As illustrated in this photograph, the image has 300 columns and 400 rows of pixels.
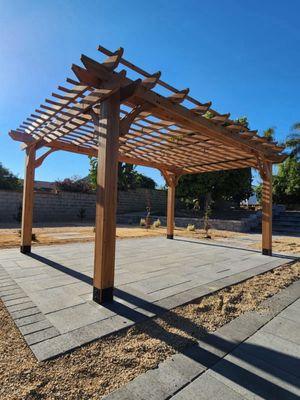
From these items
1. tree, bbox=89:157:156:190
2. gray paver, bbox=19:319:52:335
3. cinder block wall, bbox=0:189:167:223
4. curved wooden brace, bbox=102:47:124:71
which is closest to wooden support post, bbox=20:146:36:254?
curved wooden brace, bbox=102:47:124:71

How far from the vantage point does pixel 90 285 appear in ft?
10.7

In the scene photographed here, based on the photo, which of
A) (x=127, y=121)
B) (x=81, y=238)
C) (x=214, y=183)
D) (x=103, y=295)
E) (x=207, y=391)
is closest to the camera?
(x=207, y=391)

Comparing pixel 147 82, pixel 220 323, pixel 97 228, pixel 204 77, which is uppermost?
pixel 204 77

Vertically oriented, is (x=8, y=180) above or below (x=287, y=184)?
below

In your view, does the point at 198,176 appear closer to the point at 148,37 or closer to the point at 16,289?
the point at 148,37

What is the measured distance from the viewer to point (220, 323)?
2342 mm

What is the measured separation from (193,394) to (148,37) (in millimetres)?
5940

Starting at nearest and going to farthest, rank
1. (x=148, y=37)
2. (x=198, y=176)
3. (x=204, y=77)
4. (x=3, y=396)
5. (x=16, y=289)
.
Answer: (x=3, y=396)
(x=16, y=289)
(x=148, y=37)
(x=204, y=77)
(x=198, y=176)

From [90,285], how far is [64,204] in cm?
1139

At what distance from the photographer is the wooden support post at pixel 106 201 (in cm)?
273

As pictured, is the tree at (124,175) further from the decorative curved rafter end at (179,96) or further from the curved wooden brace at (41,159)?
the decorative curved rafter end at (179,96)

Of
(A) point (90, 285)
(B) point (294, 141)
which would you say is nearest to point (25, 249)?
(A) point (90, 285)

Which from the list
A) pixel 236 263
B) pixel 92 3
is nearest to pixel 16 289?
pixel 236 263

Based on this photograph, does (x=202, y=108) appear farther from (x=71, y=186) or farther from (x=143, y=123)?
(x=71, y=186)
